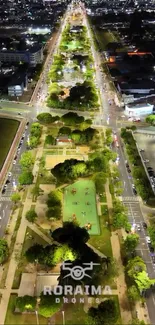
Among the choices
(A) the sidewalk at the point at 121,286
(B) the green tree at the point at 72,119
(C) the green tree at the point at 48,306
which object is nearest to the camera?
(C) the green tree at the point at 48,306

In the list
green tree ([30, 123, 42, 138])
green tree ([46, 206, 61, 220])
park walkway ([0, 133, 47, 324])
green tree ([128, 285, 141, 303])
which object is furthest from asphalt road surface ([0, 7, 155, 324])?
green tree ([46, 206, 61, 220])

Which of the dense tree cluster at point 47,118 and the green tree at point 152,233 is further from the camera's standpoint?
the dense tree cluster at point 47,118

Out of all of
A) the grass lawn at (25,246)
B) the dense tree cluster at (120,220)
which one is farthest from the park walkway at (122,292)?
the grass lawn at (25,246)

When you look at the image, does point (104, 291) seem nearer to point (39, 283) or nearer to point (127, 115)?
point (39, 283)

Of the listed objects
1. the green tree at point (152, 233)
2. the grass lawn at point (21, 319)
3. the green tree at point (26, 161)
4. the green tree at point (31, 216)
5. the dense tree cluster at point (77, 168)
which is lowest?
the grass lawn at point (21, 319)

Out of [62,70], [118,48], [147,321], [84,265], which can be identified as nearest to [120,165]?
[84,265]

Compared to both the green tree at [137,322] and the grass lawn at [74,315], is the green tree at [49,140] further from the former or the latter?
the green tree at [137,322]

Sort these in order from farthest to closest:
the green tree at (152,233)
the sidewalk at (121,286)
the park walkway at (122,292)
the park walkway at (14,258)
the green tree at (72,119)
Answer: the green tree at (72,119)
the green tree at (152,233)
the park walkway at (14,258)
the sidewalk at (121,286)
the park walkway at (122,292)
